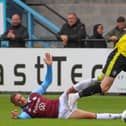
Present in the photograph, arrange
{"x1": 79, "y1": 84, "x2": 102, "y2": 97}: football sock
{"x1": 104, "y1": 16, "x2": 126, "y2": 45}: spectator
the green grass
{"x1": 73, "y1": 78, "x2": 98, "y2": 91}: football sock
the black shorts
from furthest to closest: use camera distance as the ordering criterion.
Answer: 1. {"x1": 104, "y1": 16, "x2": 126, "y2": 45}: spectator
2. {"x1": 73, "y1": 78, "x2": 98, "y2": 91}: football sock
3. the black shorts
4. {"x1": 79, "y1": 84, "x2": 102, "y2": 97}: football sock
5. the green grass

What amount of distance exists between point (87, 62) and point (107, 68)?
581cm

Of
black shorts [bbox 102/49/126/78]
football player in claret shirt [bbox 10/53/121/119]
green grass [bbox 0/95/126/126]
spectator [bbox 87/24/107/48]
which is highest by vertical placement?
black shorts [bbox 102/49/126/78]

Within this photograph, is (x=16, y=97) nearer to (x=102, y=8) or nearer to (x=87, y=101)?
(x=87, y=101)

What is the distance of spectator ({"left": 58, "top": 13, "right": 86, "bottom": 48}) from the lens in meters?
18.5

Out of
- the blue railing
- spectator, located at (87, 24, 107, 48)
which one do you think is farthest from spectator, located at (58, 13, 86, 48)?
the blue railing

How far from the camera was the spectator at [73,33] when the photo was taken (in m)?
18.5

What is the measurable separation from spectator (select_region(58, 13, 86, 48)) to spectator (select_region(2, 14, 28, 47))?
0.97 meters

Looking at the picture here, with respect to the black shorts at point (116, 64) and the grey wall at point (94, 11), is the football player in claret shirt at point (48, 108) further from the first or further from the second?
the grey wall at point (94, 11)

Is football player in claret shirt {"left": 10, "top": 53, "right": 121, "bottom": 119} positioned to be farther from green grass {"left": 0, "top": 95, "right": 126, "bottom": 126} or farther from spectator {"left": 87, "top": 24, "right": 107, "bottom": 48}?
spectator {"left": 87, "top": 24, "right": 107, "bottom": 48}

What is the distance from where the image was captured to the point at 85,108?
612 inches

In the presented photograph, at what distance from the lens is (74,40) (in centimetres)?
1853

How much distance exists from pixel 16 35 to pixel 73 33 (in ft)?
4.67

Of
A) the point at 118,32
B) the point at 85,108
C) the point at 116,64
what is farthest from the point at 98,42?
the point at 116,64

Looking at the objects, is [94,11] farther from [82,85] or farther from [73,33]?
[82,85]
